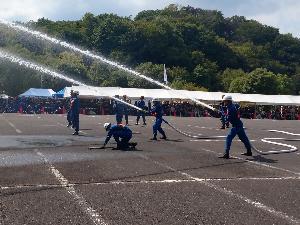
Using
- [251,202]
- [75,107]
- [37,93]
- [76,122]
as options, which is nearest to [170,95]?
[37,93]

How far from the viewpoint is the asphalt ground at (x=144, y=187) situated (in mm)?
6828

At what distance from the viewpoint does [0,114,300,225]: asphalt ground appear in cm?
683

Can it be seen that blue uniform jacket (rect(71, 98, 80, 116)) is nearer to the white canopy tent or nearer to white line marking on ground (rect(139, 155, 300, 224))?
white line marking on ground (rect(139, 155, 300, 224))

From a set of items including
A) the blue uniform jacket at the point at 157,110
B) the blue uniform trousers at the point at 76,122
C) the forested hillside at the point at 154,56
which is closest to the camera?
the blue uniform jacket at the point at 157,110

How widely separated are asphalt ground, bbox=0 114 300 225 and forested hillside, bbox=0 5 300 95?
7559 cm

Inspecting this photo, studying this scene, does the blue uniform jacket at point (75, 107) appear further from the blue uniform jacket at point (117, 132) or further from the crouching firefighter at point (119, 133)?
the blue uniform jacket at point (117, 132)

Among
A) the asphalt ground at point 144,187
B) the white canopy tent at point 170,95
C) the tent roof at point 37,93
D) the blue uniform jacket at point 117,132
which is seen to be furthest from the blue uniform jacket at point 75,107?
the tent roof at point 37,93

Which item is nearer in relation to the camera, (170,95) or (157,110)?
(157,110)

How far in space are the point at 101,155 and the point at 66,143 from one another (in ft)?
12.4

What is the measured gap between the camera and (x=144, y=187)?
9.01 metres

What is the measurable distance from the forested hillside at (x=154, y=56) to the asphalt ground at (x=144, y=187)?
248ft

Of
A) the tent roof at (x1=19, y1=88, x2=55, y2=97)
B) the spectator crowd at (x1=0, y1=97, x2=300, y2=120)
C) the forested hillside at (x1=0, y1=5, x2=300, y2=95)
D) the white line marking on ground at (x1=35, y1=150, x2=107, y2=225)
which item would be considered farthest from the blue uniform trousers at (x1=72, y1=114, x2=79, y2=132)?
the forested hillside at (x1=0, y1=5, x2=300, y2=95)

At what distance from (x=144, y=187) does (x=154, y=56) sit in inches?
4465

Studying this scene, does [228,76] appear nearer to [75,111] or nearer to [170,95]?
[170,95]
